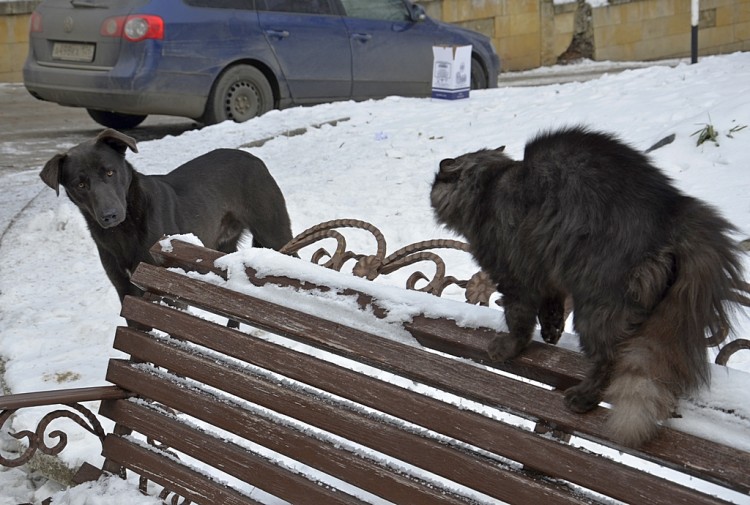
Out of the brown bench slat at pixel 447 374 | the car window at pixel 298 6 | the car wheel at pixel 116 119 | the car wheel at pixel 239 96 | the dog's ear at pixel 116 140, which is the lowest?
the car wheel at pixel 116 119

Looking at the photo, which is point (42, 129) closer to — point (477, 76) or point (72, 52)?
point (72, 52)

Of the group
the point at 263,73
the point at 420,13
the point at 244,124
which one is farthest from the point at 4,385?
the point at 420,13

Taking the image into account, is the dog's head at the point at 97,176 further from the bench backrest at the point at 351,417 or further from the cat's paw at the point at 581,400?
the cat's paw at the point at 581,400

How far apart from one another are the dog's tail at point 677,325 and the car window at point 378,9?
900 centimetres

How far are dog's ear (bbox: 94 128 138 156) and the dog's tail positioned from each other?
309 centimetres

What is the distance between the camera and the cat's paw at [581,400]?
221cm

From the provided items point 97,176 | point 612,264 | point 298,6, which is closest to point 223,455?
point 612,264

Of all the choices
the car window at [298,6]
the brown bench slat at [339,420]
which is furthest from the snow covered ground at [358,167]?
the car window at [298,6]

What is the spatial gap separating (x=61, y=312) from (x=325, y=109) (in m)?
4.82

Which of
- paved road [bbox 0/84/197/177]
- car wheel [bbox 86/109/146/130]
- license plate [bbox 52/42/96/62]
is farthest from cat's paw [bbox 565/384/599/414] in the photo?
car wheel [bbox 86/109/146/130]

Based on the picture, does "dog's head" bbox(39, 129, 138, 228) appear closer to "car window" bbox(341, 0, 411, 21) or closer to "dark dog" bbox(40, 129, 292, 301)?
"dark dog" bbox(40, 129, 292, 301)

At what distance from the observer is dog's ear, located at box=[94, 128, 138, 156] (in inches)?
186

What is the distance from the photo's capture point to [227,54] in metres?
10.0

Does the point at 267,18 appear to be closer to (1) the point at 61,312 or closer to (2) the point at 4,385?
(1) the point at 61,312
